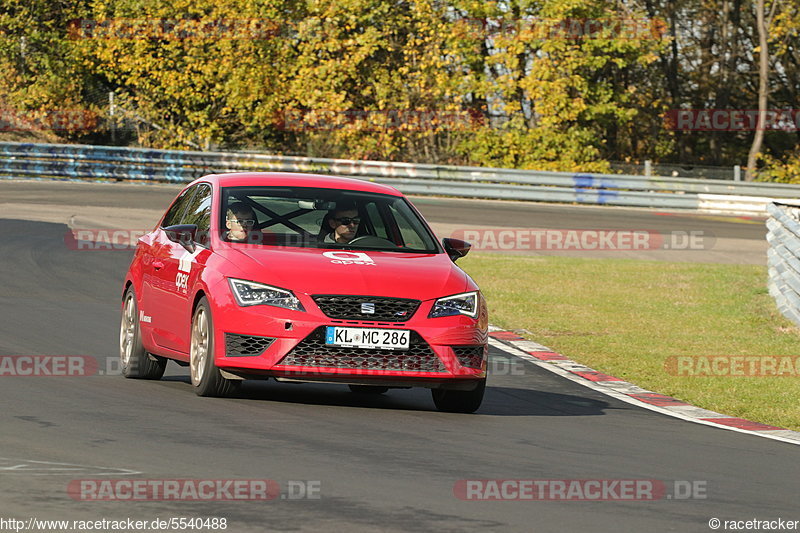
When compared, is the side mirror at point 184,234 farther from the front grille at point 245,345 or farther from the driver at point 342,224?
the front grille at point 245,345

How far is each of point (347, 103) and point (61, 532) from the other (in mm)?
35397

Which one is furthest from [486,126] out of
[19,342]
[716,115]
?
[19,342]

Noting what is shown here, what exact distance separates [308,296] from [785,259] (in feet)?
35.5

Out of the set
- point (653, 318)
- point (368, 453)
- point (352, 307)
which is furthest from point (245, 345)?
point (653, 318)

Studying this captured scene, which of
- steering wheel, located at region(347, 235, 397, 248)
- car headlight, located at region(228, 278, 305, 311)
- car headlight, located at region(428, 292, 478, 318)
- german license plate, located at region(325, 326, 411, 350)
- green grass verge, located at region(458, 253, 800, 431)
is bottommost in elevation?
green grass verge, located at region(458, 253, 800, 431)

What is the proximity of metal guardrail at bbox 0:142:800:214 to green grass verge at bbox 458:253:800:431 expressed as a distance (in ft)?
34.2

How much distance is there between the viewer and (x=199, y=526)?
225 inches

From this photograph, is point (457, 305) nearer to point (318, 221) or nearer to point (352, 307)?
point (352, 307)

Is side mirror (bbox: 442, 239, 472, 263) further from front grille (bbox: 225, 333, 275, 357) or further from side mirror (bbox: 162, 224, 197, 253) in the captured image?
front grille (bbox: 225, 333, 275, 357)

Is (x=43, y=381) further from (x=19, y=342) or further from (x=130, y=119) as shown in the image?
(x=130, y=119)

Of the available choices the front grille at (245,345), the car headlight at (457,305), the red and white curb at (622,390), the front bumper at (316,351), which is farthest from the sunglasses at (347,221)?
the red and white curb at (622,390)

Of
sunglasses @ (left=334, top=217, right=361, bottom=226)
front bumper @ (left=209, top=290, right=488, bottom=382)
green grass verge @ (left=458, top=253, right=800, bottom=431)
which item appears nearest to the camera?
front bumper @ (left=209, top=290, right=488, bottom=382)

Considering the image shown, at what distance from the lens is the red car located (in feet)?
29.8

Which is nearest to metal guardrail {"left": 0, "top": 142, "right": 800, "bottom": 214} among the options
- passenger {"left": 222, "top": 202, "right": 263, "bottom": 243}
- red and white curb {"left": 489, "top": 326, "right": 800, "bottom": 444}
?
red and white curb {"left": 489, "top": 326, "right": 800, "bottom": 444}
